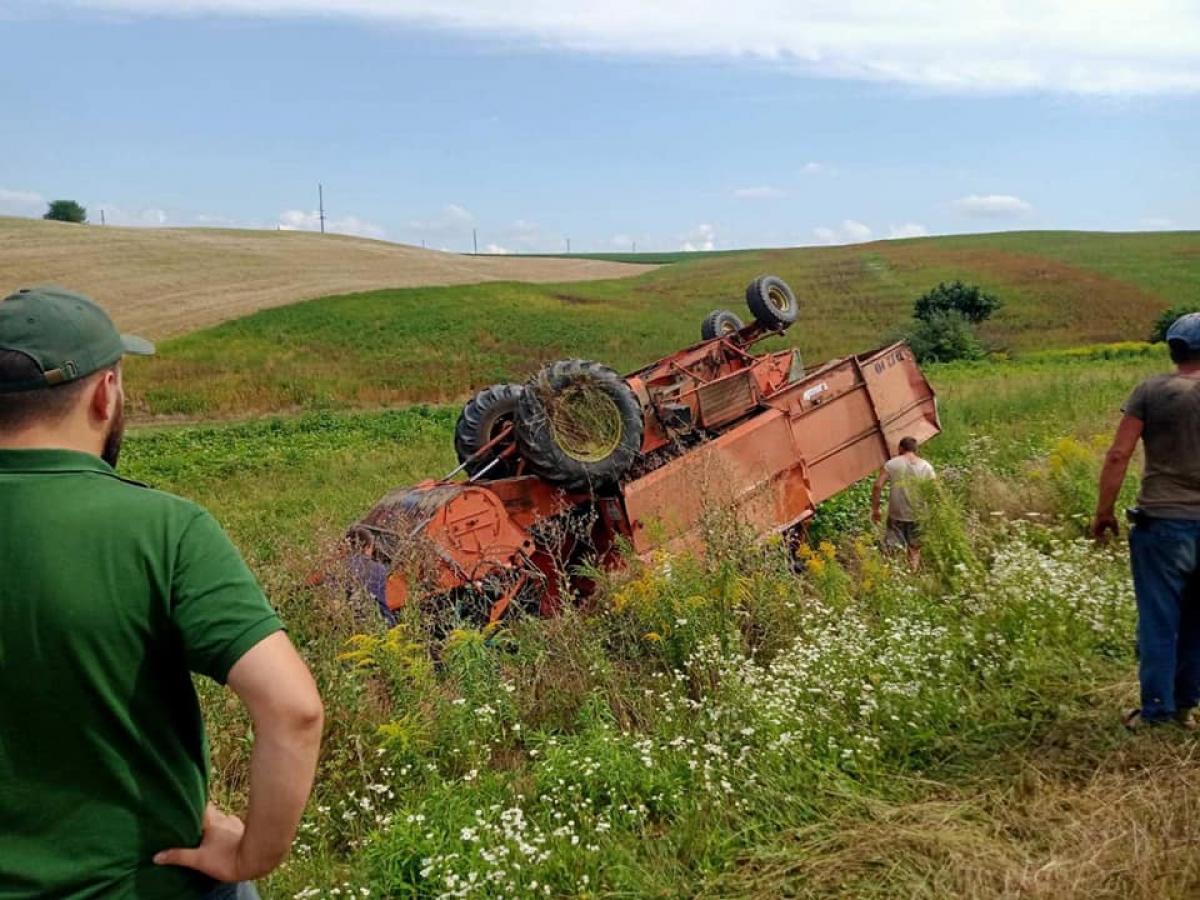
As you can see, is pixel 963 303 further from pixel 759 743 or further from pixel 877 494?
pixel 759 743

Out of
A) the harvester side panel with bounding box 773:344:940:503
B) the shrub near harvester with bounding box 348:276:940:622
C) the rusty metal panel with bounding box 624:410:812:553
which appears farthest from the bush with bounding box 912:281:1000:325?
the rusty metal panel with bounding box 624:410:812:553

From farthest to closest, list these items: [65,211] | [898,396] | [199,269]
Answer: [65,211] → [199,269] → [898,396]

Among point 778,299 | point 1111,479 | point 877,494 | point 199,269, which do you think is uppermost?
point 199,269

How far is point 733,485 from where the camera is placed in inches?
324

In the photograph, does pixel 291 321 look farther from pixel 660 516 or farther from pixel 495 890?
pixel 495 890

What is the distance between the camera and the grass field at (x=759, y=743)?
340cm

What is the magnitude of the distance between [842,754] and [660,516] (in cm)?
426

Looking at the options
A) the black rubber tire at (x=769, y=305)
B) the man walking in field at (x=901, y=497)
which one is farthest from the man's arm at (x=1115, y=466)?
the black rubber tire at (x=769, y=305)

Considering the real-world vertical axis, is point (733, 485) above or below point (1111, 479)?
below

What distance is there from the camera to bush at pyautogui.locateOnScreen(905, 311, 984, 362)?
1253 inches

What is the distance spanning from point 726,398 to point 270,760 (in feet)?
25.1

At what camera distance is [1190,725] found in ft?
13.3

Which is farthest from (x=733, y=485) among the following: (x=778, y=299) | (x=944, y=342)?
(x=944, y=342)

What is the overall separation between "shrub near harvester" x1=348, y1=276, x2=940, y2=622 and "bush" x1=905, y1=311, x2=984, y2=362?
22926 millimetres
